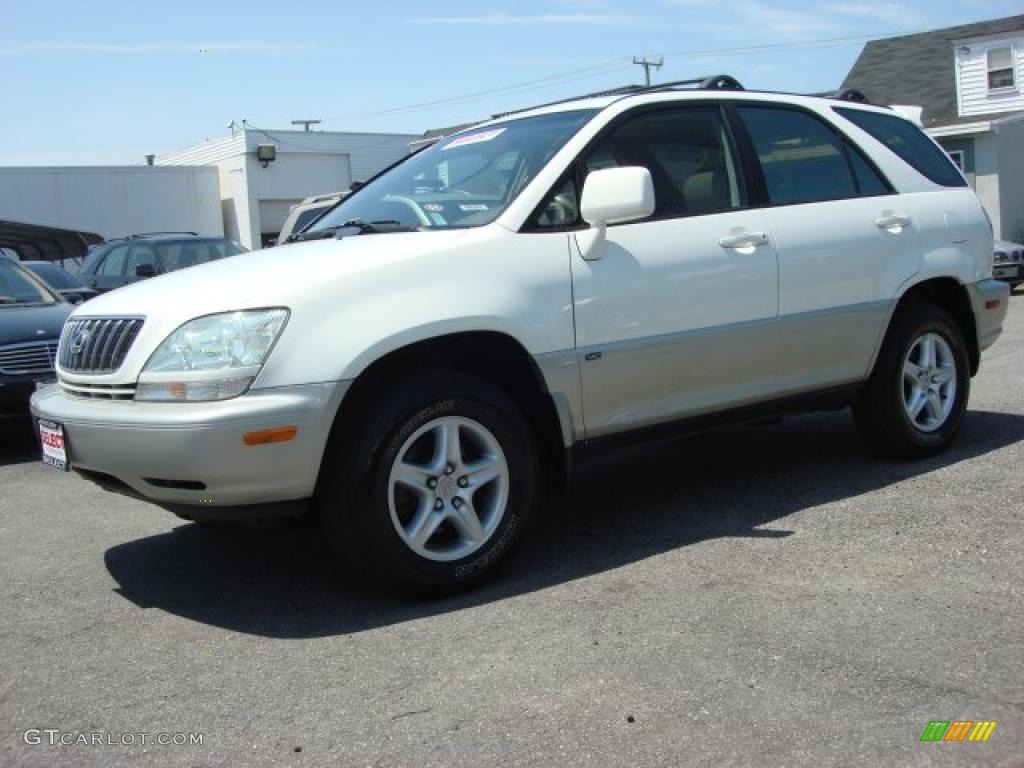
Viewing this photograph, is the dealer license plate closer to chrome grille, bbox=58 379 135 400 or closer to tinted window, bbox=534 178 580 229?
chrome grille, bbox=58 379 135 400

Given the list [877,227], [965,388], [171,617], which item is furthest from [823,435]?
[171,617]

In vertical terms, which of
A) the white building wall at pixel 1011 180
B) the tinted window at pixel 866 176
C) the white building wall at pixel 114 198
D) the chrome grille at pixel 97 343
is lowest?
the chrome grille at pixel 97 343

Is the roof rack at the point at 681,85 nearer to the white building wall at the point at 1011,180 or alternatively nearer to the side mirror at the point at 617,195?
the side mirror at the point at 617,195

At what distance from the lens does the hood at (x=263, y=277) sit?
383 cm

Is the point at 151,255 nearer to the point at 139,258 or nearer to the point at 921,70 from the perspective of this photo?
the point at 139,258

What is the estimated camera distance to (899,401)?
5.56 m

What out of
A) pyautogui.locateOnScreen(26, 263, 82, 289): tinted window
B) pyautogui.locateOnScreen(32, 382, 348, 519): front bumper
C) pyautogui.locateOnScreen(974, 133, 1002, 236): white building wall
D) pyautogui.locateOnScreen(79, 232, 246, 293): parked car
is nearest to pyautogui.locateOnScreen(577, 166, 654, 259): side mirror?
pyautogui.locateOnScreen(32, 382, 348, 519): front bumper

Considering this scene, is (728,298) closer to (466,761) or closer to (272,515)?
(272,515)

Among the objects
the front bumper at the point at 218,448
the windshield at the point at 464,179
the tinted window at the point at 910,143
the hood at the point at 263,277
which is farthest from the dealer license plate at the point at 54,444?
→ the tinted window at the point at 910,143

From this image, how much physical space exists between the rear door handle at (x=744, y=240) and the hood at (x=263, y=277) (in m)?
1.27

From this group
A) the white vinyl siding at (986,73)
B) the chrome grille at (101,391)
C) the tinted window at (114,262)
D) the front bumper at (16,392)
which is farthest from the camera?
the white vinyl siding at (986,73)

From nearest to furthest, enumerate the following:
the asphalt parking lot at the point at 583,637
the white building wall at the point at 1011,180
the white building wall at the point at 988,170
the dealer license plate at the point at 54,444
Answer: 1. the asphalt parking lot at the point at 583,637
2. the dealer license plate at the point at 54,444
3. the white building wall at the point at 988,170
4. the white building wall at the point at 1011,180

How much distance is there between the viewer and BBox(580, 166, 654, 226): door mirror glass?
4227 mm

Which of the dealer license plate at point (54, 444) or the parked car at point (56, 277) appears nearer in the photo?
the dealer license plate at point (54, 444)
